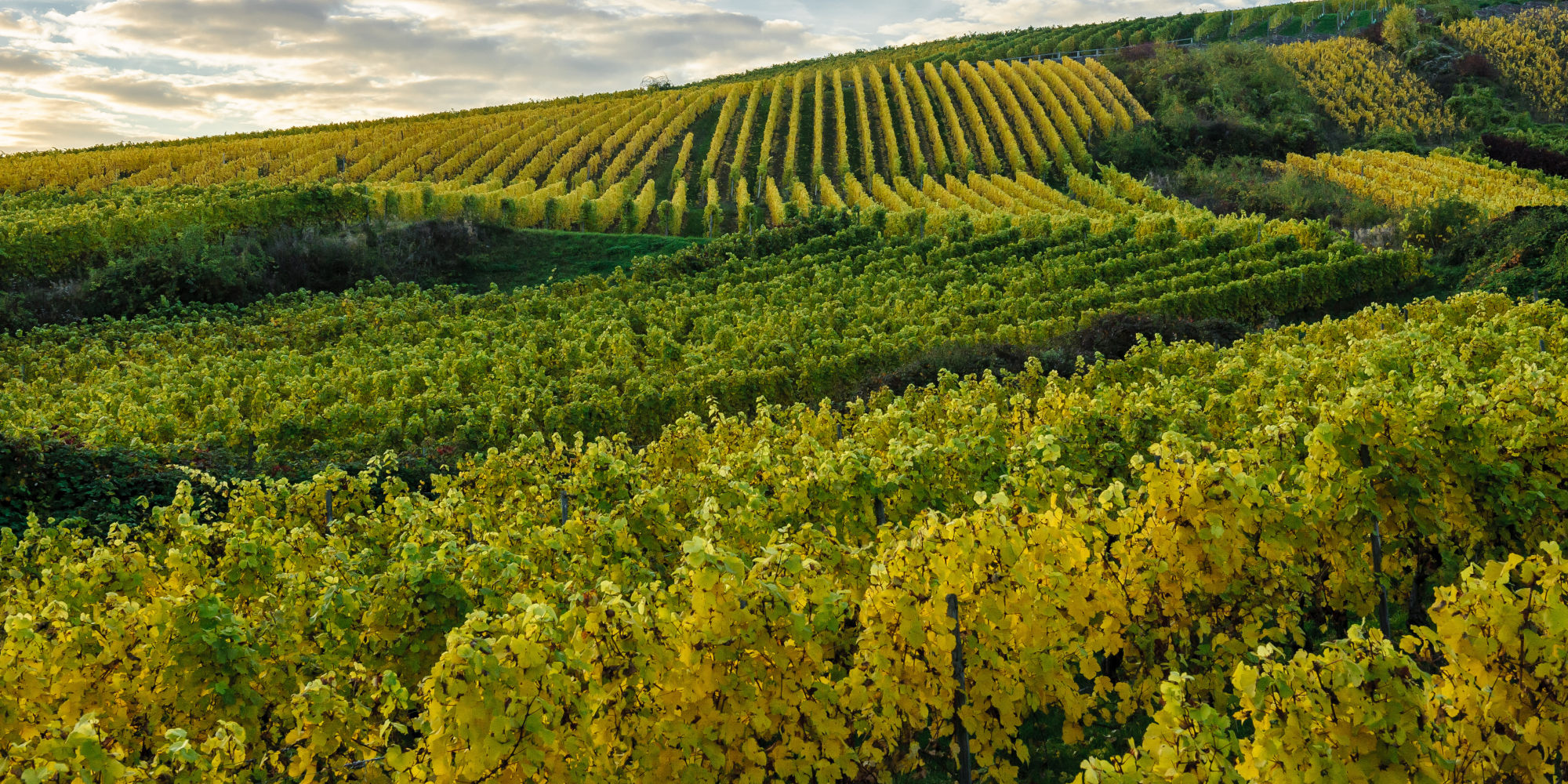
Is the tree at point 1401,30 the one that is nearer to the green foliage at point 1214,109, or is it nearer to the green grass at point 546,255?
the green foliage at point 1214,109

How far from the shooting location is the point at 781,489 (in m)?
8.71

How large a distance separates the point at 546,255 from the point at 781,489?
2637 cm

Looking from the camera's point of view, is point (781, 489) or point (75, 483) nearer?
point (781, 489)

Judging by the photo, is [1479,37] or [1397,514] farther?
[1479,37]

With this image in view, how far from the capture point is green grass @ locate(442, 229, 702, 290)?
102ft

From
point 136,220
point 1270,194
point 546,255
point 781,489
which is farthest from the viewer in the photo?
point 1270,194

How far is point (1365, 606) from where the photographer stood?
23.4ft

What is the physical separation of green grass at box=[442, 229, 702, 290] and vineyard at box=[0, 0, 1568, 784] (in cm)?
22

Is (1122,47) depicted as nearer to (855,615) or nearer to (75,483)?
(75,483)

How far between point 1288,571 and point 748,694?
4.13m

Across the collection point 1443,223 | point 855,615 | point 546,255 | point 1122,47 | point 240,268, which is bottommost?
point 855,615

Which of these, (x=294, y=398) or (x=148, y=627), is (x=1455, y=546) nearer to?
(x=148, y=627)

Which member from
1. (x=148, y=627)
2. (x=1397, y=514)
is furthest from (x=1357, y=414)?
(x=148, y=627)

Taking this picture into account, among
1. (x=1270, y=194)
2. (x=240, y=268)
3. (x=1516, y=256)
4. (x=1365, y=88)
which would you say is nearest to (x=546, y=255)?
(x=240, y=268)
